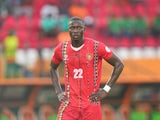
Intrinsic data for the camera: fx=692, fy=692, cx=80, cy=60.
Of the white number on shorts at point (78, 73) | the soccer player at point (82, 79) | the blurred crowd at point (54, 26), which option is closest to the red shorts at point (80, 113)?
the soccer player at point (82, 79)

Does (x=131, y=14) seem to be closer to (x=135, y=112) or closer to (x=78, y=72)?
(x=135, y=112)

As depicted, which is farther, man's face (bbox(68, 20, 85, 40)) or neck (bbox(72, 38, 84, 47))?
neck (bbox(72, 38, 84, 47))

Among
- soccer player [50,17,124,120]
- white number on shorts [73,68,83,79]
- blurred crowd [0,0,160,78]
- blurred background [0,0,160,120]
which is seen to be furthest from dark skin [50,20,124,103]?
blurred crowd [0,0,160,78]

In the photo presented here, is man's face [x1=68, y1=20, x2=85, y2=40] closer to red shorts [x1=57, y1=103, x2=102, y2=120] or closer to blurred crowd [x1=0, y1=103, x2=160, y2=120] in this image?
red shorts [x1=57, y1=103, x2=102, y2=120]

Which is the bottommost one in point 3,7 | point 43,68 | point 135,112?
point 135,112

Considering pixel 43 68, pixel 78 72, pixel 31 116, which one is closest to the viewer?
pixel 78 72

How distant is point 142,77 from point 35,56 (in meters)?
2.68

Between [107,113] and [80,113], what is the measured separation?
7680 mm

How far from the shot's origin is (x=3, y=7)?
18969 mm

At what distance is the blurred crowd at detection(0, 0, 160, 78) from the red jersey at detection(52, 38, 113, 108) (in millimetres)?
8340

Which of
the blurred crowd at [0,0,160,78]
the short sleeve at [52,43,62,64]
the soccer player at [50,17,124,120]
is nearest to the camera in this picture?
the soccer player at [50,17,124,120]

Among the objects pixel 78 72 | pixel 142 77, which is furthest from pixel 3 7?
pixel 78 72

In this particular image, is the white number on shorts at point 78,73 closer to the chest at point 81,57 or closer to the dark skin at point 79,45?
the chest at point 81,57

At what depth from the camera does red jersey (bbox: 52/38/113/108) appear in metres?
8.02
